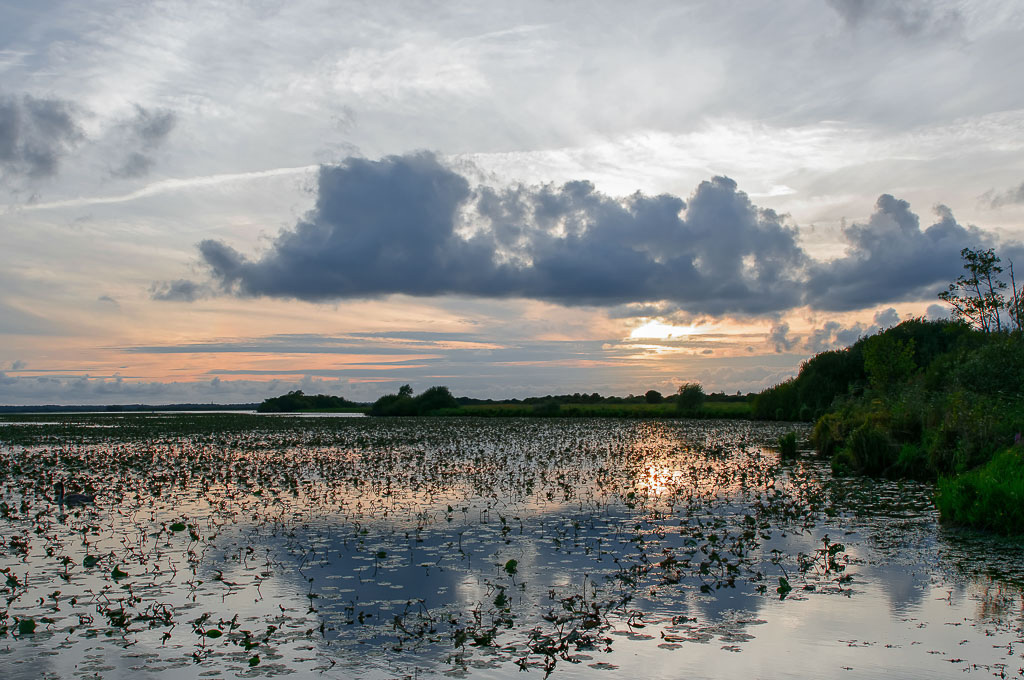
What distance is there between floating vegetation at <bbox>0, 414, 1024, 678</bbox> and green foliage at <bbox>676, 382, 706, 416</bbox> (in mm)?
65837

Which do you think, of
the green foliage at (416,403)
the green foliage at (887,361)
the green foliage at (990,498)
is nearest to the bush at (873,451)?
the green foliage at (990,498)

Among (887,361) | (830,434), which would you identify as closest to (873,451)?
(830,434)

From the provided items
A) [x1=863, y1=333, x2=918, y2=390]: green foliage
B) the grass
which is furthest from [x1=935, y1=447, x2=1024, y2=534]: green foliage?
the grass

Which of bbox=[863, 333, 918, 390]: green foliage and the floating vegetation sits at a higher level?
bbox=[863, 333, 918, 390]: green foliage

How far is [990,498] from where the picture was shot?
49.5 feet

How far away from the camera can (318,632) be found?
930 centimetres

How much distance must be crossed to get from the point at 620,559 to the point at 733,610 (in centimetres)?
312

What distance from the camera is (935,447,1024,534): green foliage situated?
47.9 feet

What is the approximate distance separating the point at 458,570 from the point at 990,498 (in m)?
10.6

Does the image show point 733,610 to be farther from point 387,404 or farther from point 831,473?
point 387,404

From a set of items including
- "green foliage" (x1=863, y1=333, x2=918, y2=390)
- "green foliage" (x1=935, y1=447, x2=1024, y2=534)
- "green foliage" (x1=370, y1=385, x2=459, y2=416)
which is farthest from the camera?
"green foliage" (x1=370, y1=385, x2=459, y2=416)

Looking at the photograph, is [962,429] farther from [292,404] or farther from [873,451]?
[292,404]

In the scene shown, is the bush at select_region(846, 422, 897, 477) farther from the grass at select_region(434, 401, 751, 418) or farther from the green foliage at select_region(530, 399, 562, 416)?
the green foliage at select_region(530, 399, 562, 416)

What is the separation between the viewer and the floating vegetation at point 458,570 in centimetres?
866
